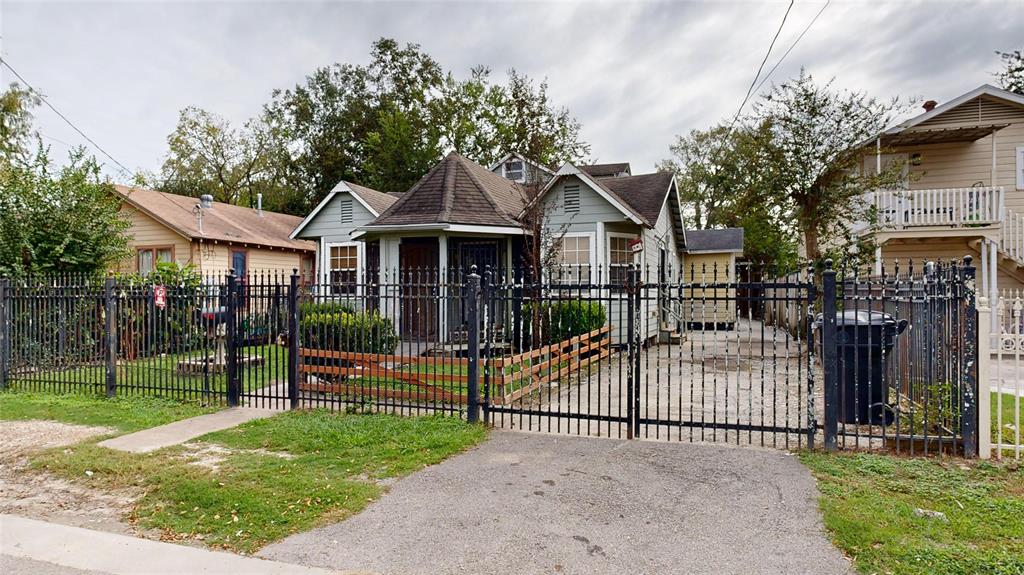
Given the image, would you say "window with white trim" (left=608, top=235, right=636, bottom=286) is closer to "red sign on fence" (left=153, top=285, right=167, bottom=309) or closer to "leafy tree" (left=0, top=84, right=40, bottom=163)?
"red sign on fence" (left=153, top=285, right=167, bottom=309)

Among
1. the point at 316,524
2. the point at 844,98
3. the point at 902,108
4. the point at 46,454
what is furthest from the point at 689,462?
the point at 902,108

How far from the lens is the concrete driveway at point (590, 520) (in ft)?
11.9

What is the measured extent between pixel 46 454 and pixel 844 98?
16.7m

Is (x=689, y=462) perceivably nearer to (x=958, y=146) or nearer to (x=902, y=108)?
(x=902, y=108)

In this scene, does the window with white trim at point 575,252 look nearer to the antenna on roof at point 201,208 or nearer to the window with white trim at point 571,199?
the window with white trim at point 571,199

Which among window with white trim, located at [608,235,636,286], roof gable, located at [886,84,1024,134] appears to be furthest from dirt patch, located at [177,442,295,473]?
roof gable, located at [886,84,1024,134]

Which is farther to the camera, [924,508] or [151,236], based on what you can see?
[151,236]

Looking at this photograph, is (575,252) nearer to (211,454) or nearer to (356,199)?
(356,199)

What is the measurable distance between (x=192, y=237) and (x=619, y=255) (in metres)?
13.4

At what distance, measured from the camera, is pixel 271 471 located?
528 centimetres

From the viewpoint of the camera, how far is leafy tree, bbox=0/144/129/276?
1230cm

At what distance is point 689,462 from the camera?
18.4 feet

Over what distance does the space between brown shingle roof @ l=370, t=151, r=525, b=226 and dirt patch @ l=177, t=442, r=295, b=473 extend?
7.88 m

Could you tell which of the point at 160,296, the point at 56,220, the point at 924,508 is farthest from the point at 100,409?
the point at 924,508
